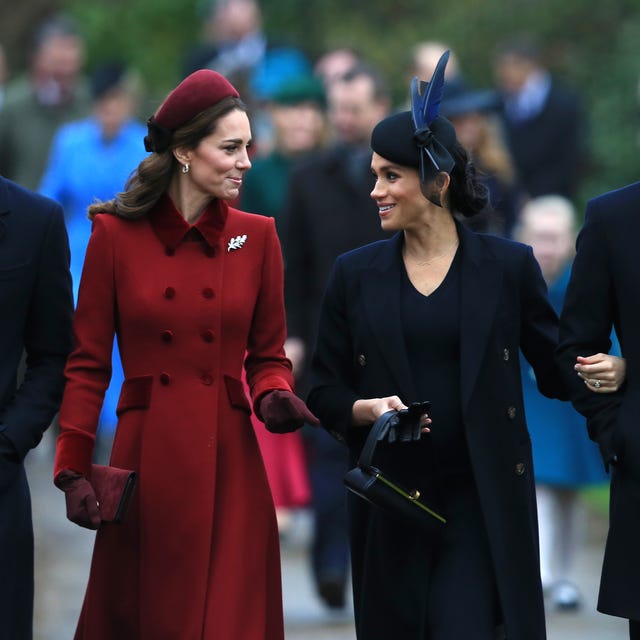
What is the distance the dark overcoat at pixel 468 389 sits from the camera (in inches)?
277

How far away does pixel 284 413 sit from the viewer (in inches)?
276

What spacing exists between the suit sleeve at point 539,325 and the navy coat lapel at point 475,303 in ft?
0.35

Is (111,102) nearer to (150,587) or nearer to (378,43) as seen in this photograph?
(150,587)

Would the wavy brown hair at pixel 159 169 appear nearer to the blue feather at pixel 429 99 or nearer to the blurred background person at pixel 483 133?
the blue feather at pixel 429 99

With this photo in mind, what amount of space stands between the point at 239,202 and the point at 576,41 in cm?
1093

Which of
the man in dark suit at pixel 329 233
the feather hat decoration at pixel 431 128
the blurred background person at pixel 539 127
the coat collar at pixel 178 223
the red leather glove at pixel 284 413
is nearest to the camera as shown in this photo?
the red leather glove at pixel 284 413

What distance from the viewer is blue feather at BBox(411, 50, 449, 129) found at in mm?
7176

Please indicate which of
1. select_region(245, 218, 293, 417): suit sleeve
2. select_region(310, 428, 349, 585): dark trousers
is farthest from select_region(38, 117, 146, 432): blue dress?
select_region(245, 218, 293, 417): suit sleeve

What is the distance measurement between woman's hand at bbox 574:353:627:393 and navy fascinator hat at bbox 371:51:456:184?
0.78 m

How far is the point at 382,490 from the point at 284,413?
40cm

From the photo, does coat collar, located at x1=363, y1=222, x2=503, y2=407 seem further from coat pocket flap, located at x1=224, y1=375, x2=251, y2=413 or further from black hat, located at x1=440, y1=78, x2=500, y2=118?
black hat, located at x1=440, y1=78, x2=500, y2=118

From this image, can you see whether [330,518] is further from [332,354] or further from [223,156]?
[223,156]

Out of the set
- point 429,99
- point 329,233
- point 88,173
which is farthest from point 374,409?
point 88,173

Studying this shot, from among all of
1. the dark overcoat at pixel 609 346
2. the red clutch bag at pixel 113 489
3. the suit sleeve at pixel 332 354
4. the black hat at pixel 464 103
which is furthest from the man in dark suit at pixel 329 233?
the dark overcoat at pixel 609 346
